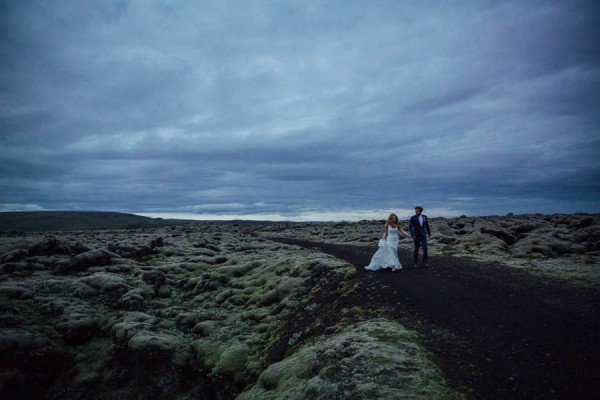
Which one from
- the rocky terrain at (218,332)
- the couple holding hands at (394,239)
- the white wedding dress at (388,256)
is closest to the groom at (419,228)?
the couple holding hands at (394,239)

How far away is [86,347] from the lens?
1783cm

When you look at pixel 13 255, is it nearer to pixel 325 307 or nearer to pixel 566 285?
pixel 325 307

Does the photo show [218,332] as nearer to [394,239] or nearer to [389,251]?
[389,251]

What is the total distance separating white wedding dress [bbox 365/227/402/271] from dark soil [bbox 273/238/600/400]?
238 centimetres

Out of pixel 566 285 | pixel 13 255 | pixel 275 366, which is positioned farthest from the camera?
pixel 13 255

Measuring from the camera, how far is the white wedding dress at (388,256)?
21875 millimetres

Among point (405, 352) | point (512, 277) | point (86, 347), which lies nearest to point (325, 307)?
point (405, 352)

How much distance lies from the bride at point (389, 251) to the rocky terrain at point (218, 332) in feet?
6.98

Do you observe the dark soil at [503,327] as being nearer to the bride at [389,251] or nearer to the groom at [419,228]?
the bride at [389,251]

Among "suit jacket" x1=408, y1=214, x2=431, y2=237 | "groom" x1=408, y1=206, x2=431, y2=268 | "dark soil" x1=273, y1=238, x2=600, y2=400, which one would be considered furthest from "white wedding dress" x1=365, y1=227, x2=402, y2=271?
"dark soil" x1=273, y1=238, x2=600, y2=400

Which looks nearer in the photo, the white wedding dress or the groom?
the white wedding dress

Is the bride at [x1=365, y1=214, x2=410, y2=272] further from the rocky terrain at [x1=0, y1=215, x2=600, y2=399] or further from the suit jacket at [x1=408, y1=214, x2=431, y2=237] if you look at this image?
the rocky terrain at [x1=0, y1=215, x2=600, y2=399]

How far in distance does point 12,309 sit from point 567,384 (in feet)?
86.0

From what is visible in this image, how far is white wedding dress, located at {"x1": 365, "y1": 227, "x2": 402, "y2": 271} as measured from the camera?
861 inches
